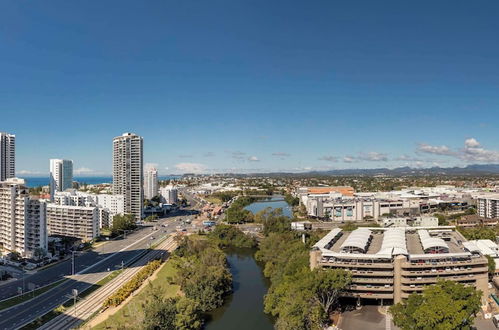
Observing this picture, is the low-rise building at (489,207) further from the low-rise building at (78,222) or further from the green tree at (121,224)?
the low-rise building at (78,222)

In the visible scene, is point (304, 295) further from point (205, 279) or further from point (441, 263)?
point (441, 263)

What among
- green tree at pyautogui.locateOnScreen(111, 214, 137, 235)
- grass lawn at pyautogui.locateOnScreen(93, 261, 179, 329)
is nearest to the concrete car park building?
grass lawn at pyautogui.locateOnScreen(93, 261, 179, 329)

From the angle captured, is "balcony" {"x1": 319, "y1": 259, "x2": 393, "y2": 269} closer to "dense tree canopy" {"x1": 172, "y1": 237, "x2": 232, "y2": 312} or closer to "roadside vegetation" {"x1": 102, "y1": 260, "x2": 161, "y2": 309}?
"dense tree canopy" {"x1": 172, "y1": 237, "x2": 232, "y2": 312}

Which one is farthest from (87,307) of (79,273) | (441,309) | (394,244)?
(394,244)

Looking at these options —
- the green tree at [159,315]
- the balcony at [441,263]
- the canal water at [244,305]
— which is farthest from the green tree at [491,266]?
the green tree at [159,315]

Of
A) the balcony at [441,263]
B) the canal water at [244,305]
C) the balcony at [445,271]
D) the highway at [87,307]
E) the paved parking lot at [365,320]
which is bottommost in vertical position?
the canal water at [244,305]

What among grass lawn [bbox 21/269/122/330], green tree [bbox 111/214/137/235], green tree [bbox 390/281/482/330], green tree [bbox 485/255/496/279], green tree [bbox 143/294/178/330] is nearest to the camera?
green tree [bbox 390/281/482/330]

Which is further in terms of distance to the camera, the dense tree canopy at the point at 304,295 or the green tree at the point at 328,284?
the green tree at the point at 328,284
